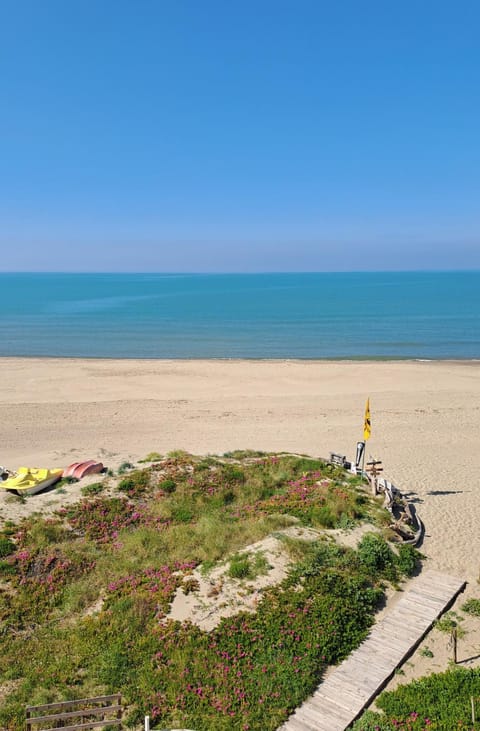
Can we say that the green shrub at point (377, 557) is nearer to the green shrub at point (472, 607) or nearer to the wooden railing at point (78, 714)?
the green shrub at point (472, 607)

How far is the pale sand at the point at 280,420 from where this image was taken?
712 inches

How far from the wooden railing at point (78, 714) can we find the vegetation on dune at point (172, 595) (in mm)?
315

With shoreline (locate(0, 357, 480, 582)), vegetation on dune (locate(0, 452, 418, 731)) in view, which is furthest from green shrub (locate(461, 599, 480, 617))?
vegetation on dune (locate(0, 452, 418, 731))

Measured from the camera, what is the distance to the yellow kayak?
19047 mm

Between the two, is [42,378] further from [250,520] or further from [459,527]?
[459,527]

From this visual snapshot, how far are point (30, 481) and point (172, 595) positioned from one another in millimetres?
9209

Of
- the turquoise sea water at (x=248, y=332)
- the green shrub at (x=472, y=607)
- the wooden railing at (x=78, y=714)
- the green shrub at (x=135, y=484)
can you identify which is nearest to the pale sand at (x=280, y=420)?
the green shrub at (x=472, y=607)

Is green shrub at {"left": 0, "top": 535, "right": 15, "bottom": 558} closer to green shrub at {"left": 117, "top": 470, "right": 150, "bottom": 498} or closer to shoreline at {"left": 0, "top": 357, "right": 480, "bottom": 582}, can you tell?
shoreline at {"left": 0, "top": 357, "right": 480, "bottom": 582}

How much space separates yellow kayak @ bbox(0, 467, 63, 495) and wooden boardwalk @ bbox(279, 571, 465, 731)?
1295cm

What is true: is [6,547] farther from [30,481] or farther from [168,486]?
[168,486]

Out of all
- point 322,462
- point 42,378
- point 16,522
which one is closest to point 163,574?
point 16,522

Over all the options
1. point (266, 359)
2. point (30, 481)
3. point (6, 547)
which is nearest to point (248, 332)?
point (266, 359)

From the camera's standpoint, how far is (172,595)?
1271cm

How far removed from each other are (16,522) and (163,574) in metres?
6.05
